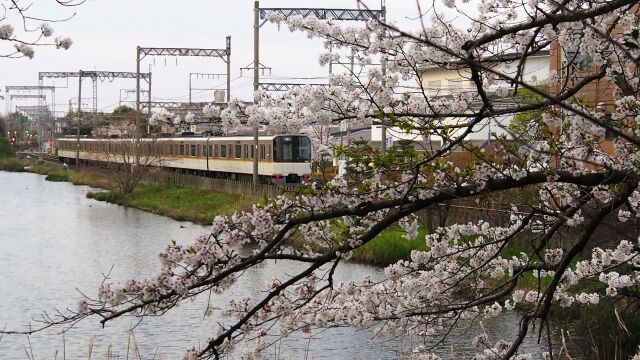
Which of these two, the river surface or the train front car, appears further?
the train front car

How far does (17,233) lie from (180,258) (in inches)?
828

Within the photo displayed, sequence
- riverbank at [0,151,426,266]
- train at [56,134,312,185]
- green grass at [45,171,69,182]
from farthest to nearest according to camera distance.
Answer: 1. green grass at [45,171,69,182]
2. train at [56,134,312,185]
3. riverbank at [0,151,426,266]

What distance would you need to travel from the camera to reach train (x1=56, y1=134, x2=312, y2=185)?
3053 centimetres

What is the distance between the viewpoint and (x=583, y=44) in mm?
4363

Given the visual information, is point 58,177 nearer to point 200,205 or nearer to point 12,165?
point 12,165

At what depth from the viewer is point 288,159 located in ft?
100

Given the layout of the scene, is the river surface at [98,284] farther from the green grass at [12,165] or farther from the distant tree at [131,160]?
the green grass at [12,165]

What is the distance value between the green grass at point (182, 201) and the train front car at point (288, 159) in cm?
190

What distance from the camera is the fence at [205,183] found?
88.4ft

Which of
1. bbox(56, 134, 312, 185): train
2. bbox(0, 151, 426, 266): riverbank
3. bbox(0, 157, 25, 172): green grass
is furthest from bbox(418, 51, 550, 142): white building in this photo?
bbox(0, 157, 25, 172): green grass

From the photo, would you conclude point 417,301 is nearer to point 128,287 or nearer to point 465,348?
point 128,287

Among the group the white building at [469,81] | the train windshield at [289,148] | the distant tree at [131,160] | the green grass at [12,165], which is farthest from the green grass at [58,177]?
the white building at [469,81]

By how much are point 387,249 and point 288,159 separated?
13.6 m

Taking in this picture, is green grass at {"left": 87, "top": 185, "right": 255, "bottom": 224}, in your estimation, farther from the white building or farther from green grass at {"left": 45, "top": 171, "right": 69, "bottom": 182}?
the white building
